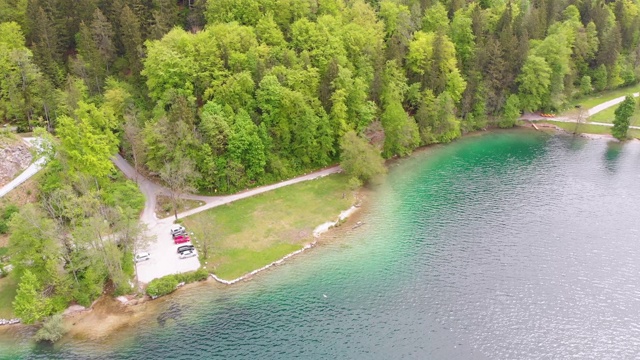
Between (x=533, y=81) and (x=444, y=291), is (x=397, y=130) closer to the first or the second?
(x=533, y=81)

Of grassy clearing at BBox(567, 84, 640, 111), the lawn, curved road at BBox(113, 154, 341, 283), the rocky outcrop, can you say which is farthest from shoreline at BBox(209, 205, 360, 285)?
grassy clearing at BBox(567, 84, 640, 111)

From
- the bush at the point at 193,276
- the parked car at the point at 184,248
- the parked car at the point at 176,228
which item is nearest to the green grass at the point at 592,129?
the parked car at the point at 176,228

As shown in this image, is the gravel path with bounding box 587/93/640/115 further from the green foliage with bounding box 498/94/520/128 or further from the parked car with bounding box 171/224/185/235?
the parked car with bounding box 171/224/185/235

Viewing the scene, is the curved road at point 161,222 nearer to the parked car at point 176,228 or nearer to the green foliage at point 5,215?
the parked car at point 176,228


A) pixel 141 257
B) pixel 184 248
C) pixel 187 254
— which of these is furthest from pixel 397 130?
pixel 141 257

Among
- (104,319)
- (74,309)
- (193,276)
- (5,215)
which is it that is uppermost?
(5,215)

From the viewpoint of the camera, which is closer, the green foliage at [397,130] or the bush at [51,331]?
the bush at [51,331]

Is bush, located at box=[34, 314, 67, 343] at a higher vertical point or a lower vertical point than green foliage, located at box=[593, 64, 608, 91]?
lower
